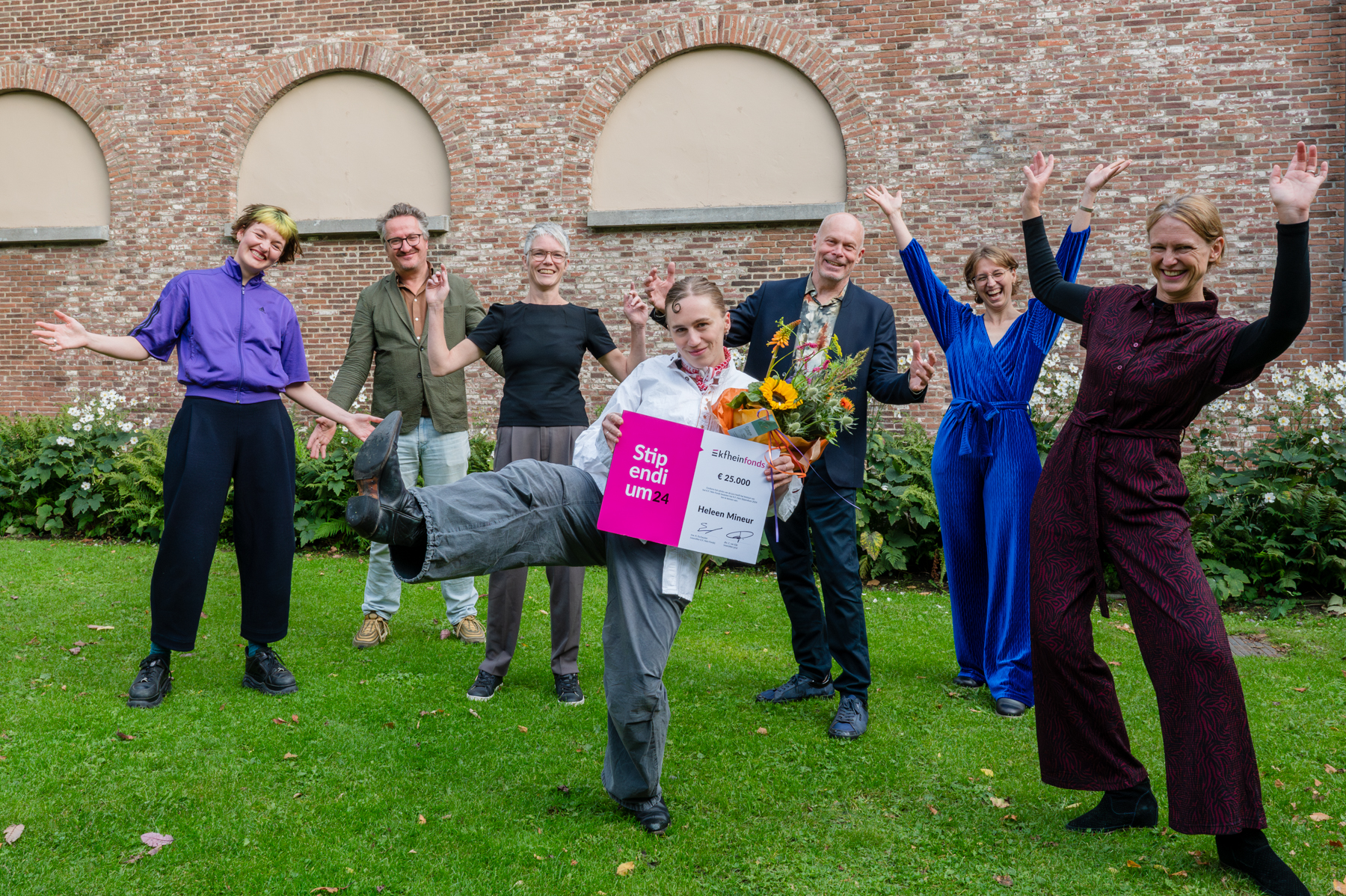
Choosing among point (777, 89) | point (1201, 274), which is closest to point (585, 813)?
point (1201, 274)

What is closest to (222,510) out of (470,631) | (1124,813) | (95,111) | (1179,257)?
(470,631)

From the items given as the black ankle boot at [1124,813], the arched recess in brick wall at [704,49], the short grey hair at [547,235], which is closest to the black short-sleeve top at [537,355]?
the short grey hair at [547,235]

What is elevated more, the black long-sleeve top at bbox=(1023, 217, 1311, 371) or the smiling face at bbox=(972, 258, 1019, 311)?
the smiling face at bbox=(972, 258, 1019, 311)

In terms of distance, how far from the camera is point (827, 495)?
4457 millimetres

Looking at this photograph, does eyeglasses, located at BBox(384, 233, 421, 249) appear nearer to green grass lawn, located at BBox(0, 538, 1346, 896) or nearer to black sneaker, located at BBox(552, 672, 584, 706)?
green grass lawn, located at BBox(0, 538, 1346, 896)

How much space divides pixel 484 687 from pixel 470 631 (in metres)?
1.18

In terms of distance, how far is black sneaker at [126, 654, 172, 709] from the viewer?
4.45 metres

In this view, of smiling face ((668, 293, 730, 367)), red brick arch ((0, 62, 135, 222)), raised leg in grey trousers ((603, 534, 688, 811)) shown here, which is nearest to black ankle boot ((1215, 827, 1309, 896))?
raised leg in grey trousers ((603, 534, 688, 811))

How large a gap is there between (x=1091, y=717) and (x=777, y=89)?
8871 mm

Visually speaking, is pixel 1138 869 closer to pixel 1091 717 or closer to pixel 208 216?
pixel 1091 717

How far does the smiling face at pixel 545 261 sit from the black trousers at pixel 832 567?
1.66 m

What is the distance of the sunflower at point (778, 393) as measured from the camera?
3.23 m

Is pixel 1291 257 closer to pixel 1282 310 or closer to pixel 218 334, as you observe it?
pixel 1282 310

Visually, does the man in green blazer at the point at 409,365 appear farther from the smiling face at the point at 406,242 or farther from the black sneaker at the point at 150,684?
the black sneaker at the point at 150,684
